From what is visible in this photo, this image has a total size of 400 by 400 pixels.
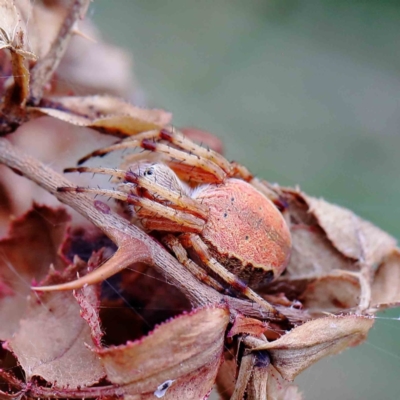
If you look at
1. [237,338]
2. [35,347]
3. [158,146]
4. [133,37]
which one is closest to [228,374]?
[237,338]

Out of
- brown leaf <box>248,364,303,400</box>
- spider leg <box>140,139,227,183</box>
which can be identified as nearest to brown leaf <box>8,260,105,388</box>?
brown leaf <box>248,364,303,400</box>

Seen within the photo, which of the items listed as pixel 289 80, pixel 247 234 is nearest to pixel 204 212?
pixel 247 234

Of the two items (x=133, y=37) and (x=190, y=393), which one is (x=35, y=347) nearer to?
(x=190, y=393)

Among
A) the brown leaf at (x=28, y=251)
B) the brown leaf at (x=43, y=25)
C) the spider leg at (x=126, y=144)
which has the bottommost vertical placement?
the brown leaf at (x=28, y=251)

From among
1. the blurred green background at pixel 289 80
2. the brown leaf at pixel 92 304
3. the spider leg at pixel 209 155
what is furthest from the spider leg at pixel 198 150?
the blurred green background at pixel 289 80

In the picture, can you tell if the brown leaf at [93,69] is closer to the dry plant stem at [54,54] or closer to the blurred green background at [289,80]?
the dry plant stem at [54,54]
